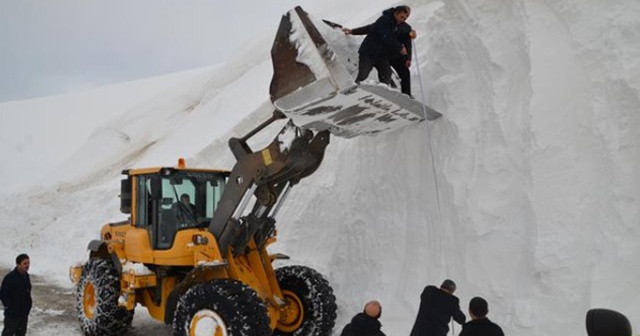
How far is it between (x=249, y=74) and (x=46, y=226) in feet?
28.2

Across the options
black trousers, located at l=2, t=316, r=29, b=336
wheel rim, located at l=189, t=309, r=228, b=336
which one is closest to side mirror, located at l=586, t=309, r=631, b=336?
wheel rim, located at l=189, t=309, r=228, b=336

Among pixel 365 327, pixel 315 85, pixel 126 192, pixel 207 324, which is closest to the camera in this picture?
pixel 365 327

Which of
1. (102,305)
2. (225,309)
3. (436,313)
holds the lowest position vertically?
(436,313)

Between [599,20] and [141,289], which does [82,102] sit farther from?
[599,20]

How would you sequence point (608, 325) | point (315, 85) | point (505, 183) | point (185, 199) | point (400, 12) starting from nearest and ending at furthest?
point (608, 325) → point (315, 85) → point (400, 12) → point (505, 183) → point (185, 199)

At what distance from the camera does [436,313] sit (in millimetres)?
4355

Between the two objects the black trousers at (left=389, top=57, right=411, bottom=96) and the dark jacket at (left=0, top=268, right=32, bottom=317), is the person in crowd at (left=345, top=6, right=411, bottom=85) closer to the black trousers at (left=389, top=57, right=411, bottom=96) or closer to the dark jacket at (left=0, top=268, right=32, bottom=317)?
the black trousers at (left=389, top=57, right=411, bottom=96)

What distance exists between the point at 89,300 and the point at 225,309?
3.03 m

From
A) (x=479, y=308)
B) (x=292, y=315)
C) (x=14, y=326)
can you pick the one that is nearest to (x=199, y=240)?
(x=292, y=315)

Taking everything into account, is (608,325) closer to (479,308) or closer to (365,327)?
(479,308)

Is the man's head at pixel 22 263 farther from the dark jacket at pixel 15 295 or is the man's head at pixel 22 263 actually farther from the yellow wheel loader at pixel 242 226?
the yellow wheel loader at pixel 242 226

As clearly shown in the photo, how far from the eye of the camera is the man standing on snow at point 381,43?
5.60m

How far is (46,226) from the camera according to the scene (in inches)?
632

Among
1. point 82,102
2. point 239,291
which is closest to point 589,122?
point 239,291
